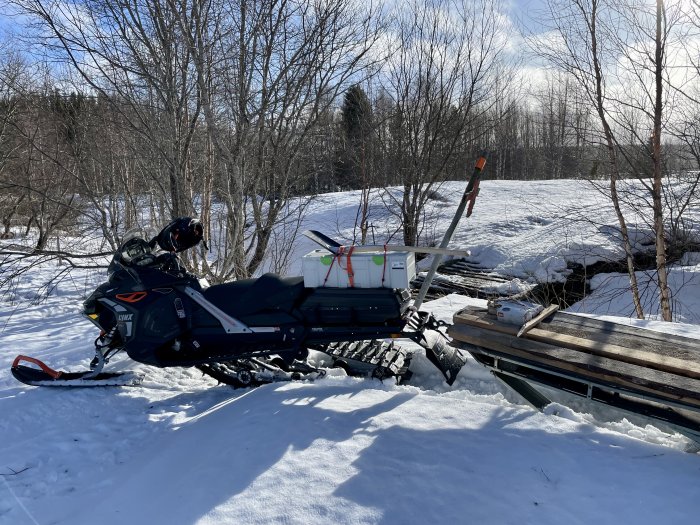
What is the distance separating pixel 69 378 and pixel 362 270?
2.58 metres

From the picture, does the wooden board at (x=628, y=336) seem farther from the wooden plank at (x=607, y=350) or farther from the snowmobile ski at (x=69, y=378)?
the snowmobile ski at (x=69, y=378)

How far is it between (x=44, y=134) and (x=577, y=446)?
998 centimetres

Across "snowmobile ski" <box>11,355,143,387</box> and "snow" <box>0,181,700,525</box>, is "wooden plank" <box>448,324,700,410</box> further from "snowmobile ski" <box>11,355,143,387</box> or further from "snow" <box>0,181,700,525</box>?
"snowmobile ski" <box>11,355,143,387</box>

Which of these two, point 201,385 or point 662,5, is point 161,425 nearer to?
point 201,385

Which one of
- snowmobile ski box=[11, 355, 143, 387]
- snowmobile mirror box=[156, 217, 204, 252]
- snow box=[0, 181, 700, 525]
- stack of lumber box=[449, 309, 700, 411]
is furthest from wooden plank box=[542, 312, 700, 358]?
snowmobile ski box=[11, 355, 143, 387]

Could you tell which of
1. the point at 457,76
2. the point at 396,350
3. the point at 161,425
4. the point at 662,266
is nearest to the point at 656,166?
the point at 662,266

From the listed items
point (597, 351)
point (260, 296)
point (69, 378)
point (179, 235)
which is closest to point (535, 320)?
point (597, 351)

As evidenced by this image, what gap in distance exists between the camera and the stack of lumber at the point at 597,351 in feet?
7.64

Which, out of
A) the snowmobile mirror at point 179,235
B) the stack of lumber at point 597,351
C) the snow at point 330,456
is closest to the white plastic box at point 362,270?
the stack of lumber at point 597,351

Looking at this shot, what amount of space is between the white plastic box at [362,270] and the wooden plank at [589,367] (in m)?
0.56

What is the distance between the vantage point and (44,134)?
876cm

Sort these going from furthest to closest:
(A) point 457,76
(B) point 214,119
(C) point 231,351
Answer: (A) point 457,76 < (B) point 214,119 < (C) point 231,351

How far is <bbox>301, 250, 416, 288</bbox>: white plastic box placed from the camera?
337 cm

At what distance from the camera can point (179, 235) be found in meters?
3.77
